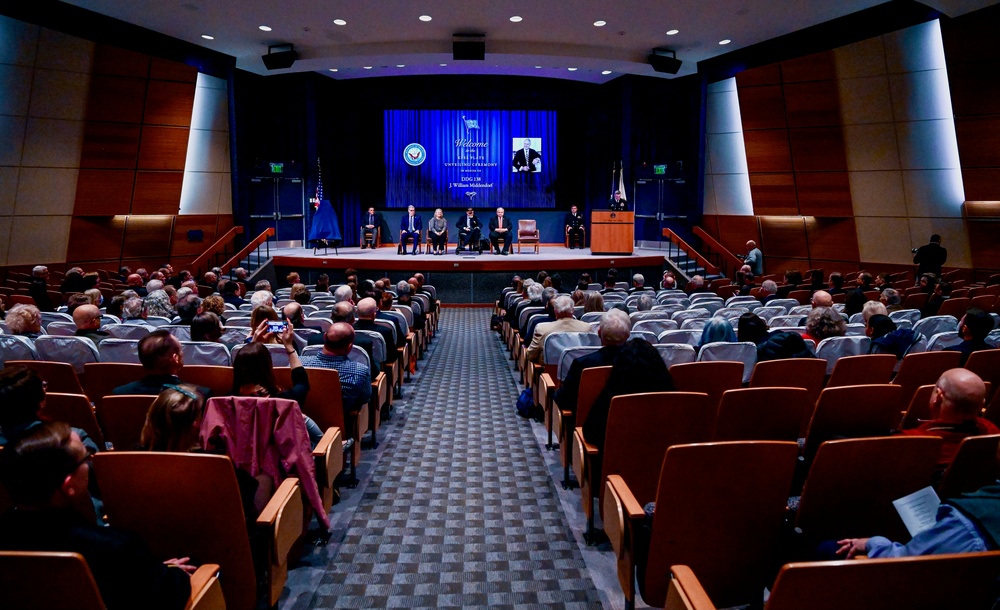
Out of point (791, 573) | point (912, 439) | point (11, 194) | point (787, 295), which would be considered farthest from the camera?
point (11, 194)

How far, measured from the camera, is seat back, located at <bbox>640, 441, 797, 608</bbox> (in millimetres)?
1959

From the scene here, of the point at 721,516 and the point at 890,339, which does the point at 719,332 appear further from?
the point at 721,516

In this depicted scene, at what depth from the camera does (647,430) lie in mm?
2742

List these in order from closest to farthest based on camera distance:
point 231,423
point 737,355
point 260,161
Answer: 1. point 231,423
2. point 737,355
3. point 260,161

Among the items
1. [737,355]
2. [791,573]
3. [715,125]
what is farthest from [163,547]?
[715,125]

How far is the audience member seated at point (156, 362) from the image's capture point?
2.90m

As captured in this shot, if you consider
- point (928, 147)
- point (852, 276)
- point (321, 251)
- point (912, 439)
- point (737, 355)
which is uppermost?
point (928, 147)

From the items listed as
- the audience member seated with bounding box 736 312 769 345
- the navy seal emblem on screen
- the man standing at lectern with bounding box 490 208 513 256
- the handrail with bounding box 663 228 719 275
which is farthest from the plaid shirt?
the navy seal emblem on screen

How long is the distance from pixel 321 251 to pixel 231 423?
12.5m

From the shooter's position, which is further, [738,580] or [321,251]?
[321,251]

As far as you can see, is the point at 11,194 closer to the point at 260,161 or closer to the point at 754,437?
the point at 260,161

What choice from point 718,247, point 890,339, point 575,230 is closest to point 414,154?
point 575,230

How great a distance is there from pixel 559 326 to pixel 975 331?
274 centimetres

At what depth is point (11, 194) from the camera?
10.7 metres
